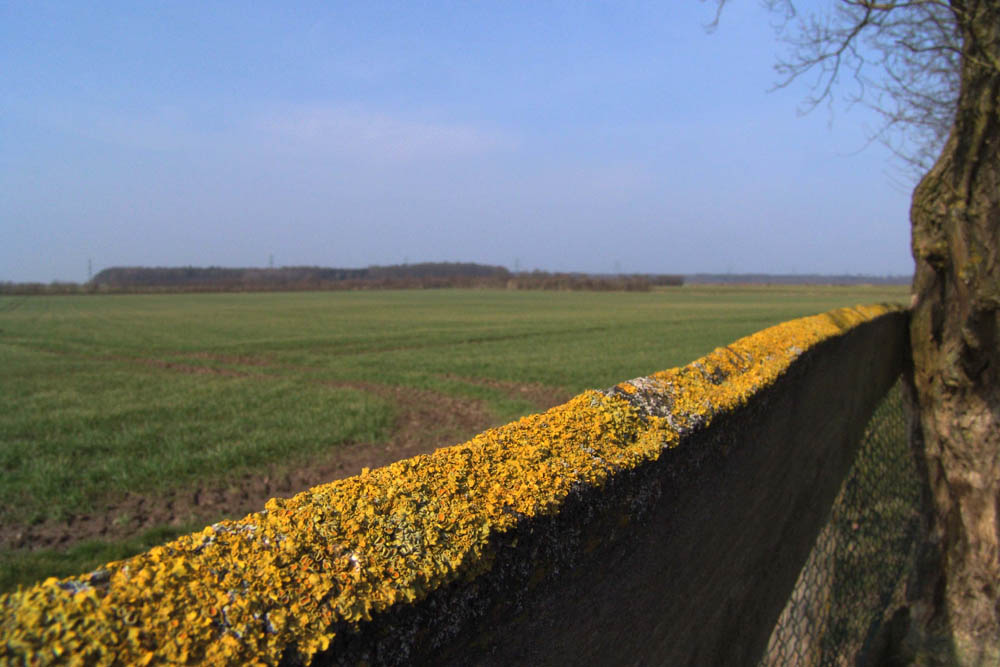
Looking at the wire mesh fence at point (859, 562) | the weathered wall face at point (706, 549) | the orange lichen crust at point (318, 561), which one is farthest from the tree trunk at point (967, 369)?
the orange lichen crust at point (318, 561)

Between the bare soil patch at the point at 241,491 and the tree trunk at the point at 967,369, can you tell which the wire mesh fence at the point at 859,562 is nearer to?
the tree trunk at the point at 967,369

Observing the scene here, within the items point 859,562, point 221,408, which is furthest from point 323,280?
point 859,562

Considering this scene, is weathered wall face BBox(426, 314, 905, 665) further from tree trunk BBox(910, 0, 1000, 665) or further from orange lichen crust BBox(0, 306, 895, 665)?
Answer: tree trunk BBox(910, 0, 1000, 665)

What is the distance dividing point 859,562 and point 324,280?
13720 centimetres

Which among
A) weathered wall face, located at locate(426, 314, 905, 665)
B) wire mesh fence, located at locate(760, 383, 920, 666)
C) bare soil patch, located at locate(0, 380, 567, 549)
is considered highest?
weathered wall face, located at locate(426, 314, 905, 665)

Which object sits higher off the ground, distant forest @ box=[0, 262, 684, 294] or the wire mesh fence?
distant forest @ box=[0, 262, 684, 294]

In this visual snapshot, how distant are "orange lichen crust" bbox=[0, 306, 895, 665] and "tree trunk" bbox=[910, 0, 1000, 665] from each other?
2.78 meters

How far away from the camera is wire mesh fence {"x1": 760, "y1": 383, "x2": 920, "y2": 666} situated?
3.41 metres

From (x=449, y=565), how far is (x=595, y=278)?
11963 centimetres

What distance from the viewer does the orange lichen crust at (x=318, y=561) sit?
2.17 ft

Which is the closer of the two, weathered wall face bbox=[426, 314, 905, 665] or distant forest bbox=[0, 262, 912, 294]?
weathered wall face bbox=[426, 314, 905, 665]

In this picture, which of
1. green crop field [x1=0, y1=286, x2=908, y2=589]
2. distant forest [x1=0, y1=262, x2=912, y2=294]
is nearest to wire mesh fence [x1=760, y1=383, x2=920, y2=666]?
green crop field [x1=0, y1=286, x2=908, y2=589]

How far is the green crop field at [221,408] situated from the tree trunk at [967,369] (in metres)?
6.64

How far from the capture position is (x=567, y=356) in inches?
913
